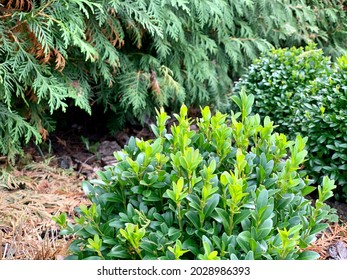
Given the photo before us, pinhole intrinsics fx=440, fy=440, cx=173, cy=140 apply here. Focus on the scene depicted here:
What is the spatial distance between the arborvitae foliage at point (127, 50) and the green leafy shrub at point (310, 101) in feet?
1.70

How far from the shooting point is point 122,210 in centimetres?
166

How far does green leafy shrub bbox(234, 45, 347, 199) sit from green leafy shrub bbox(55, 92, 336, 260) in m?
1.17

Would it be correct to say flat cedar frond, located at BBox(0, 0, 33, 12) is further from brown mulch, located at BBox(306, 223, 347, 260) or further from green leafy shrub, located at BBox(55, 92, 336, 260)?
brown mulch, located at BBox(306, 223, 347, 260)

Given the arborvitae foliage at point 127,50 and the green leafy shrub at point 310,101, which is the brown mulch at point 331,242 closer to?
the green leafy shrub at point 310,101

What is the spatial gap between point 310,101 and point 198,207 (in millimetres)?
1872

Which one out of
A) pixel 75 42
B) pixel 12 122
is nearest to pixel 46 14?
pixel 75 42

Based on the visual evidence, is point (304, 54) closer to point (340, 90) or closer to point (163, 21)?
point (340, 90)

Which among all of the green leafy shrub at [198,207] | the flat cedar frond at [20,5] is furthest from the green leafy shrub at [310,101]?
the flat cedar frond at [20,5]

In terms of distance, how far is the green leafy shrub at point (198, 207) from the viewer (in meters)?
1.45

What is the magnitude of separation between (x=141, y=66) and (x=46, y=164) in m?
1.08

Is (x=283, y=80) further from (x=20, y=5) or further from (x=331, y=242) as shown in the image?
(x=20, y=5)

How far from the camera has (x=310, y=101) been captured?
3066mm

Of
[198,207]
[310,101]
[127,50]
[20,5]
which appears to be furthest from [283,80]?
[198,207]

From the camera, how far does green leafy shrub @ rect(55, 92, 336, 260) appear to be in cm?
145
